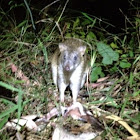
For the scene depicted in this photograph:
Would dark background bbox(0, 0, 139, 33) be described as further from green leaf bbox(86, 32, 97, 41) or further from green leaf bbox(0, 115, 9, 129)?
green leaf bbox(0, 115, 9, 129)

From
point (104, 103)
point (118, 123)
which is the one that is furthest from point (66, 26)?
point (118, 123)

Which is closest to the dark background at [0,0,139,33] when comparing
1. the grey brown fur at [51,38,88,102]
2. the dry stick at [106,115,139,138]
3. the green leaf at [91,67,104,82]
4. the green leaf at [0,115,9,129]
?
the green leaf at [91,67,104,82]

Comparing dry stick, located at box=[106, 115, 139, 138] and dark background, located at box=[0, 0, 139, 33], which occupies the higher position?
dark background, located at box=[0, 0, 139, 33]

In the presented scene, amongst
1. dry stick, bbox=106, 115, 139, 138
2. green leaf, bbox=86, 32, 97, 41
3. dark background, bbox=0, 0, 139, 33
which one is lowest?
dry stick, bbox=106, 115, 139, 138

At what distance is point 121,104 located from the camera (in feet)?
11.8

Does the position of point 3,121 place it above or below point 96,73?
below

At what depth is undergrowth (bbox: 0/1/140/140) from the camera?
350 centimetres

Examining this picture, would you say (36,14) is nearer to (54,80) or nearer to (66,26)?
(66,26)

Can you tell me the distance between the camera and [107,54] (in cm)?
419

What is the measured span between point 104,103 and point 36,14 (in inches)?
104

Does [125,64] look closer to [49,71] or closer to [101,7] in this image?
[49,71]

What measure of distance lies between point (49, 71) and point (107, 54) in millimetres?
1005

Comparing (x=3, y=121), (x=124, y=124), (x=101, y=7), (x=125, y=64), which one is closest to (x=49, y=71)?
(x=125, y=64)

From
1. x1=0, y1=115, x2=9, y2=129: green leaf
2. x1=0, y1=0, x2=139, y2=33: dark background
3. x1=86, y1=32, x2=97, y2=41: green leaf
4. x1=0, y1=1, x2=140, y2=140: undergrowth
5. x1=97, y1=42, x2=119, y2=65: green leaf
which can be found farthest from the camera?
x1=0, y1=0, x2=139, y2=33: dark background
